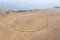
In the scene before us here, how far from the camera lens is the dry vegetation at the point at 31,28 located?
86.4 inches

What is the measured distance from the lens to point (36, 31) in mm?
2350

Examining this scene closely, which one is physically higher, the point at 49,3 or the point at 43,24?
the point at 49,3

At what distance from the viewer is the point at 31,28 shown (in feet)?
8.02

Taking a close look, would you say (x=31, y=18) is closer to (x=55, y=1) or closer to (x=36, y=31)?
(x=36, y=31)

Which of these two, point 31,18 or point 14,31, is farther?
point 31,18

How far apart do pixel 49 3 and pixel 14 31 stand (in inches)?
81.7

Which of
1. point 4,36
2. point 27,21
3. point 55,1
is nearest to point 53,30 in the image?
point 27,21

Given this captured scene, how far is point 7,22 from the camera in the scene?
2.77m

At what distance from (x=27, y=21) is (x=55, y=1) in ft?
5.46

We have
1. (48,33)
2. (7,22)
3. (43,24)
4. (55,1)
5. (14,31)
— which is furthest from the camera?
(55,1)

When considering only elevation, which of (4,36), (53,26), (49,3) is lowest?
(4,36)

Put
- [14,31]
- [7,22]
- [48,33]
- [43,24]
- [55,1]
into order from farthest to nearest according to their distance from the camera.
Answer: [55,1]
[7,22]
[43,24]
[14,31]
[48,33]

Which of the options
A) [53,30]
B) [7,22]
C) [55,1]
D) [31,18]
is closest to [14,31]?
[7,22]

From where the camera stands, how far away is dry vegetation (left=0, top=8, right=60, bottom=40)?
2.20 m
